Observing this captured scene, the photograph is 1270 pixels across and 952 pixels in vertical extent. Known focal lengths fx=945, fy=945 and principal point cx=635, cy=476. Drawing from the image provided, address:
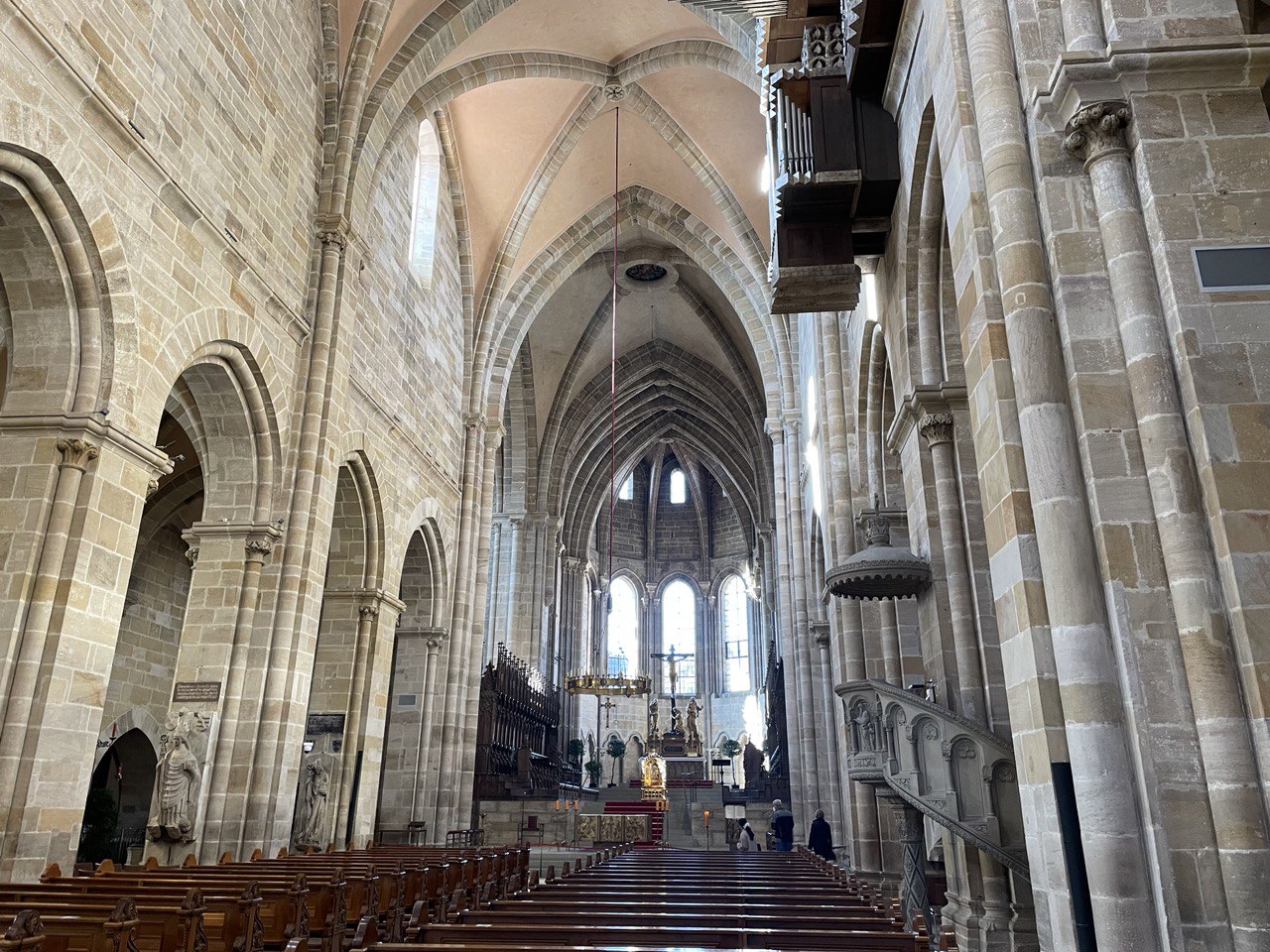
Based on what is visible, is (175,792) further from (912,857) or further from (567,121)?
(567,121)

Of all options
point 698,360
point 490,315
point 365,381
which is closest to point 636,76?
point 490,315

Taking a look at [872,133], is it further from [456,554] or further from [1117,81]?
[456,554]

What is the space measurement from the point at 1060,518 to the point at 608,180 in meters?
18.7

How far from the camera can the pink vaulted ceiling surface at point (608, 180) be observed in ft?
68.0

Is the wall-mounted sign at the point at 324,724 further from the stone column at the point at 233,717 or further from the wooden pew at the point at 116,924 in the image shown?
the wooden pew at the point at 116,924

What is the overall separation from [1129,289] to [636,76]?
50.2 ft

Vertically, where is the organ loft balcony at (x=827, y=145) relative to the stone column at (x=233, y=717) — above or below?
above

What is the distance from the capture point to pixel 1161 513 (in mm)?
4477

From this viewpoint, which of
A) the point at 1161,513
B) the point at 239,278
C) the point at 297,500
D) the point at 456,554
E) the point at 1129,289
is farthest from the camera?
the point at 456,554

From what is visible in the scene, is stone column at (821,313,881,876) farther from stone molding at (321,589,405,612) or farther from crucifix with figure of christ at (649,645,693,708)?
crucifix with figure of christ at (649,645,693,708)

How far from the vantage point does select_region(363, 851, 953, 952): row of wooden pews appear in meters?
4.70

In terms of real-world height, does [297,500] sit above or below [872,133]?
below

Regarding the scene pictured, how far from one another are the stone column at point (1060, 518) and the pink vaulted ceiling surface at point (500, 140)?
14.9 metres

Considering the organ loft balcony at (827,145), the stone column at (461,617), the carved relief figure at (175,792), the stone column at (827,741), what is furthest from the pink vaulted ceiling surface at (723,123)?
the carved relief figure at (175,792)
